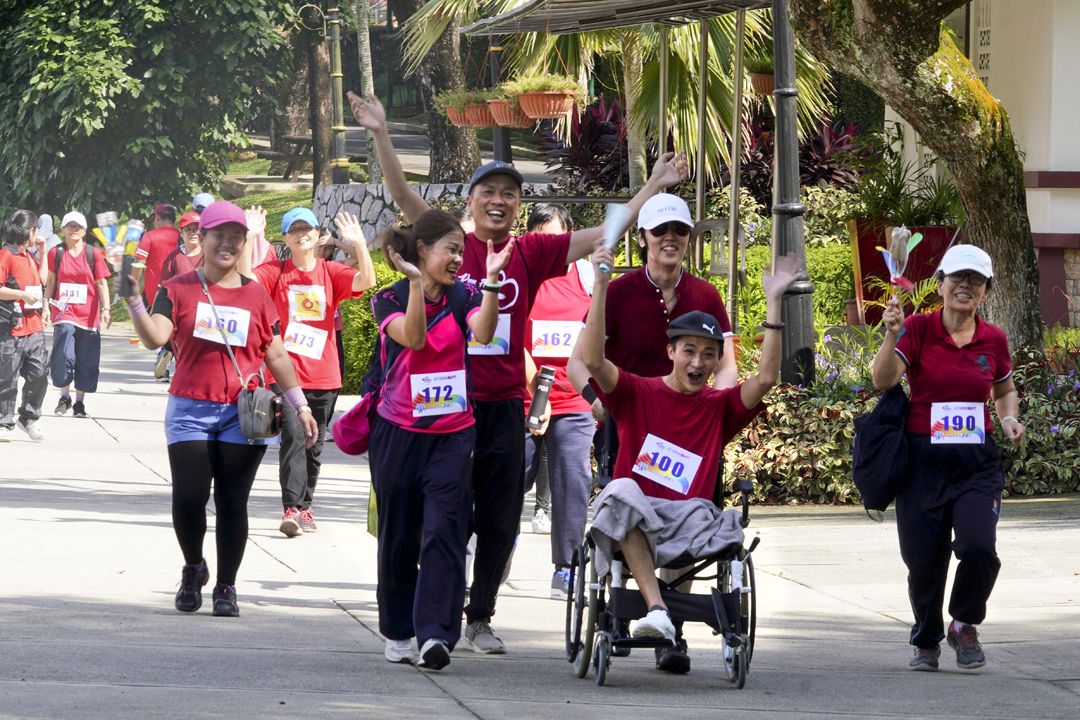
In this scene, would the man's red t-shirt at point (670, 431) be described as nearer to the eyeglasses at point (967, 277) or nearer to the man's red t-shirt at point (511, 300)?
the man's red t-shirt at point (511, 300)

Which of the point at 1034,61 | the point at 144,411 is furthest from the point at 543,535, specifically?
the point at 1034,61

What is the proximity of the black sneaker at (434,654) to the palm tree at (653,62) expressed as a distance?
12002 mm

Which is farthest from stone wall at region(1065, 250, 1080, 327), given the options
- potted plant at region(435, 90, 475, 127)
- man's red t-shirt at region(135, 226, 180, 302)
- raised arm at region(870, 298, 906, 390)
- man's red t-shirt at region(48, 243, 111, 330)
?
raised arm at region(870, 298, 906, 390)

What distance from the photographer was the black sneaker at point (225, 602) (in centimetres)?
750

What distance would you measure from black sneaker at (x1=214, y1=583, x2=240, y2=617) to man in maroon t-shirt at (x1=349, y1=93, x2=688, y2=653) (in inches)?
46.0

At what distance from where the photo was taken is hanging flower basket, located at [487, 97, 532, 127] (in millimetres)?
17516

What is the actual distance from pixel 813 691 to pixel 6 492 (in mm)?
6734

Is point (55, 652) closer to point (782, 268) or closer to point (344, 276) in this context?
point (782, 268)

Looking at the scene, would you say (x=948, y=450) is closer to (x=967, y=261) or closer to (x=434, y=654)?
(x=967, y=261)

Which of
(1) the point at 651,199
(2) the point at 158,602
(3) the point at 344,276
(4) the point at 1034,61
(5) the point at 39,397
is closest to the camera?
(1) the point at 651,199

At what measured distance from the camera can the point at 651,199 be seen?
22.2ft

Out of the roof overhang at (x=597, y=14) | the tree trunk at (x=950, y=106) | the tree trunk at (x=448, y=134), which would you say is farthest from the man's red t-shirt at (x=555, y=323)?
the tree trunk at (x=448, y=134)

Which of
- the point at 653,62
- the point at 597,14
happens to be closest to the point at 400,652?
the point at 597,14

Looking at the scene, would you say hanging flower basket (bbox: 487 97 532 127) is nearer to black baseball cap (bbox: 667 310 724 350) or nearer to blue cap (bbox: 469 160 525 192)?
blue cap (bbox: 469 160 525 192)
